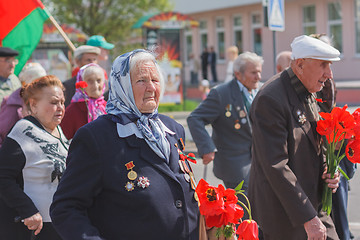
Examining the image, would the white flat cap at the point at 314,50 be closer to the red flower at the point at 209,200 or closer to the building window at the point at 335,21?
the red flower at the point at 209,200

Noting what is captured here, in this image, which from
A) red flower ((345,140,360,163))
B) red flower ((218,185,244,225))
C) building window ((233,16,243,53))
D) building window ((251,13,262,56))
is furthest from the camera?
building window ((233,16,243,53))

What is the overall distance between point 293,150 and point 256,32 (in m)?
30.6

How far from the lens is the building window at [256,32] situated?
33625 millimetres

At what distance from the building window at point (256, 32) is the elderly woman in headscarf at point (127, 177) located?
1232 inches

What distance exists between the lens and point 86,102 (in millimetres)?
5531

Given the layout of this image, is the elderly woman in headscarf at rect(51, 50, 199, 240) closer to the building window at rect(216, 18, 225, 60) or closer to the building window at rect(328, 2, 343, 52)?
the building window at rect(328, 2, 343, 52)

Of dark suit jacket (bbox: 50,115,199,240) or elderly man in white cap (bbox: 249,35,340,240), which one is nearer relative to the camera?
dark suit jacket (bbox: 50,115,199,240)

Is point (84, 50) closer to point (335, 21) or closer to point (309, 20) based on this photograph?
point (335, 21)

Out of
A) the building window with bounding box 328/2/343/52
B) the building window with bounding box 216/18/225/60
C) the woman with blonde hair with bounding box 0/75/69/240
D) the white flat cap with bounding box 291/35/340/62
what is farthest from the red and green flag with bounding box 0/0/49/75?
the building window with bounding box 216/18/225/60

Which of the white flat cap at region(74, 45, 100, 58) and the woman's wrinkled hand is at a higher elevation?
the white flat cap at region(74, 45, 100, 58)

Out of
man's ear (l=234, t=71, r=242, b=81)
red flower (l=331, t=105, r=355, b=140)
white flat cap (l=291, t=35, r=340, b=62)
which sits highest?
white flat cap (l=291, t=35, r=340, b=62)

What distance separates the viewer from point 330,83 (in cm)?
516

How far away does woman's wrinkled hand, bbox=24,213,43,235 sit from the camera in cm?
412

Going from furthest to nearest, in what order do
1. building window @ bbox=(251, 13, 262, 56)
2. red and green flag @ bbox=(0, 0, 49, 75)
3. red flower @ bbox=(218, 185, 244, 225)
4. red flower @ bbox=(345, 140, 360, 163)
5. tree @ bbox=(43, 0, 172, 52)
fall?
building window @ bbox=(251, 13, 262, 56) < tree @ bbox=(43, 0, 172, 52) < red and green flag @ bbox=(0, 0, 49, 75) < red flower @ bbox=(345, 140, 360, 163) < red flower @ bbox=(218, 185, 244, 225)
